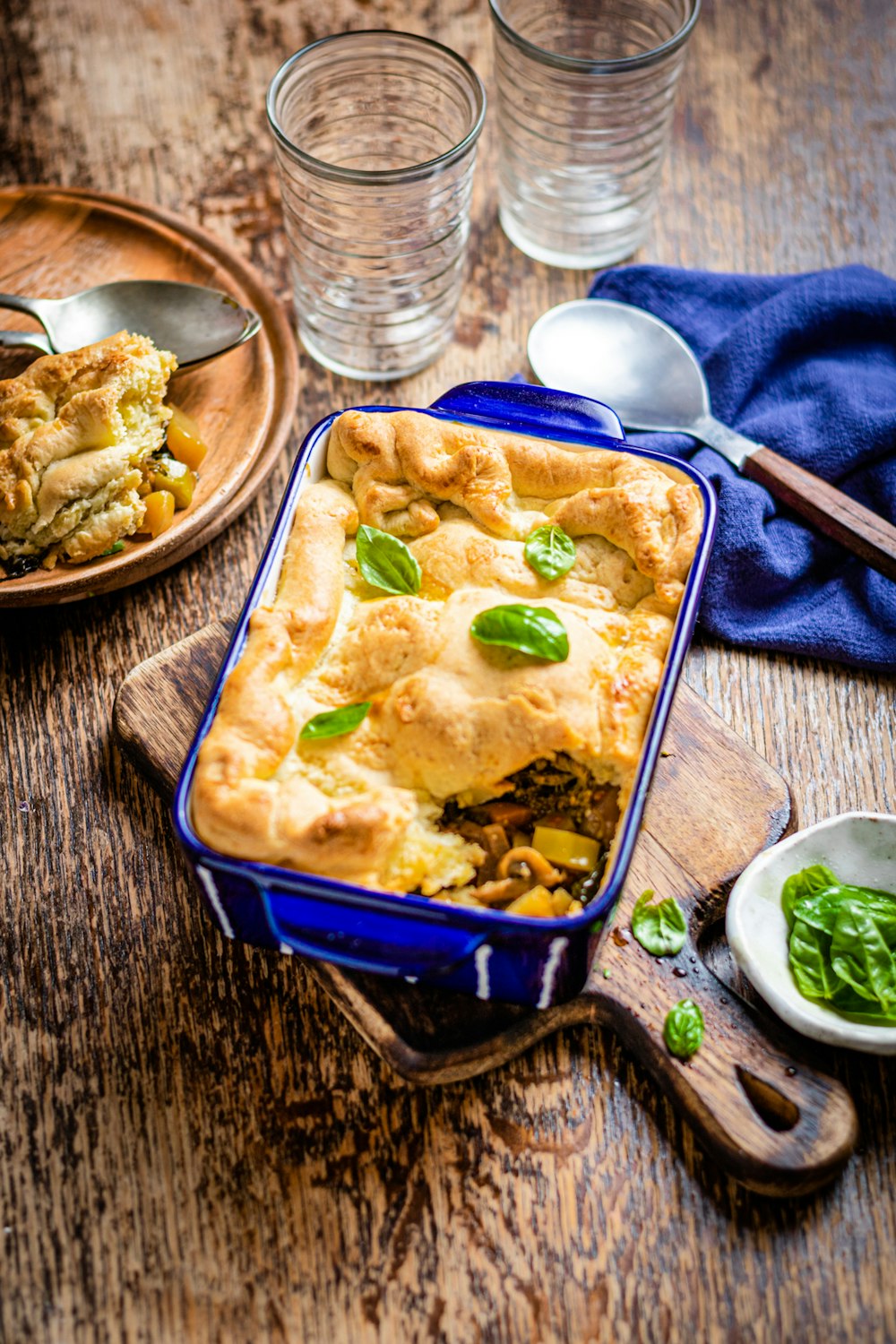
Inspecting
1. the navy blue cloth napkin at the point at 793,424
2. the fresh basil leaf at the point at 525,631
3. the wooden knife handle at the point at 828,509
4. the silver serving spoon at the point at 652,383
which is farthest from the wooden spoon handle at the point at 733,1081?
the silver serving spoon at the point at 652,383

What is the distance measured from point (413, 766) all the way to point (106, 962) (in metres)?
0.94

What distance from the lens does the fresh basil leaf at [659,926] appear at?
8.54 ft

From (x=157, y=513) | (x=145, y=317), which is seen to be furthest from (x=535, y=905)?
(x=145, y=317)

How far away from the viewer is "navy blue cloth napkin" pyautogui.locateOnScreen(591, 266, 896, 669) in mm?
3176

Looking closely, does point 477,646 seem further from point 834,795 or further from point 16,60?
point 16,60

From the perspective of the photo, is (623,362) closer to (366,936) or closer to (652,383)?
(652,383)

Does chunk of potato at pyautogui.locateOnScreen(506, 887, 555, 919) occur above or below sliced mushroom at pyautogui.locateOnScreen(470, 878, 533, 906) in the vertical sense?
above

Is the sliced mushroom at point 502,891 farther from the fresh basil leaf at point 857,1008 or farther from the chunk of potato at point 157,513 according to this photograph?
the chunk of potato at point 157,513

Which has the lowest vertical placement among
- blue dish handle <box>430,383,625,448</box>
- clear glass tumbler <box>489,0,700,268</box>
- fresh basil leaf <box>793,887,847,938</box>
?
fresh basil leaf <box>793,887,847,938</box>

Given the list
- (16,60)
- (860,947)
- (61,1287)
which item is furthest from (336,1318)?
(16,60)

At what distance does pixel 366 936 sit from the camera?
225 cm

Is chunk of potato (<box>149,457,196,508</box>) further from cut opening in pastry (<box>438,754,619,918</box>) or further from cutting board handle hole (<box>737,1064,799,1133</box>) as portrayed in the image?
cutting board handle hole (<box>737,1064,799,1133</box>)

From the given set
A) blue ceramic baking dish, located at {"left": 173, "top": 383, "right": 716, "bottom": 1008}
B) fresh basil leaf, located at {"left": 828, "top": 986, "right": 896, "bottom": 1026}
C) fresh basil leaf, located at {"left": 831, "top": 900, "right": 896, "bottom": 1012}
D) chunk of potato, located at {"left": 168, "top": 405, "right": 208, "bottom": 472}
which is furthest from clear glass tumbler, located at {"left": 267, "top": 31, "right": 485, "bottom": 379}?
fresh basil leaf, located at {"left": 828, "top": 986, "right": 896, "bottom": 1026}

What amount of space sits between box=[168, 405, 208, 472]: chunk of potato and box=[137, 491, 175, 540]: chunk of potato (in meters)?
0.20
